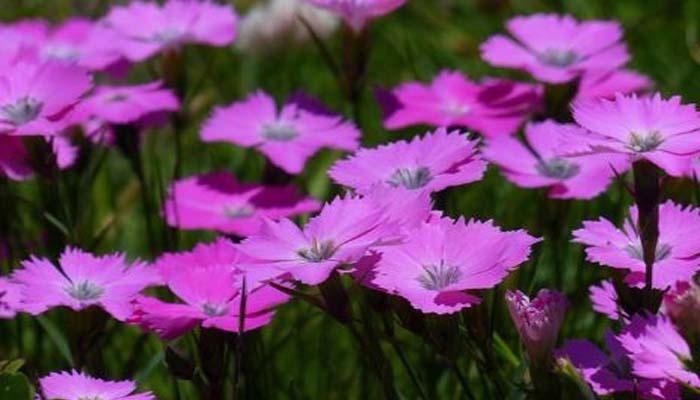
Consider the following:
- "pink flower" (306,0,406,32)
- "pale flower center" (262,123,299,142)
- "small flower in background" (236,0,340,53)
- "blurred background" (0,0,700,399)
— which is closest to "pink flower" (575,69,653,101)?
"blurred background" (0,0,700,399)

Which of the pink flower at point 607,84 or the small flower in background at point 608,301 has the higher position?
the pink flower at point 607,84

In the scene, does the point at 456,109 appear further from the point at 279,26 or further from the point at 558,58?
the point at 279,26

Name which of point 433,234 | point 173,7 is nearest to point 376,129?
point 173,7

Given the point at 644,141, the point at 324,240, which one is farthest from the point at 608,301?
the point at 324,240

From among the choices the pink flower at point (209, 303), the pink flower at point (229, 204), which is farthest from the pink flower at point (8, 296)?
the pink flower at point (229, 204)

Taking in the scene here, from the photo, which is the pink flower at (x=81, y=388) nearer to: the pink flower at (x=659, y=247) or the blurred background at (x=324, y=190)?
the blurred background at (x=324, y=190)

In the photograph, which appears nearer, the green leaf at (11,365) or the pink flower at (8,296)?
the green leaf at (11,365)

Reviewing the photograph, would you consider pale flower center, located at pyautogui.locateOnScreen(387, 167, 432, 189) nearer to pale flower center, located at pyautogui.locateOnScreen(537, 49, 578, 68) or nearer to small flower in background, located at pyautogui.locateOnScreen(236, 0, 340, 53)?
pale flower center, located at pyautogui.locateOnScreen(537, 49, 578, 68)

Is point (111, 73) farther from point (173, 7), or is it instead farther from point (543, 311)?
point (543, 311)
